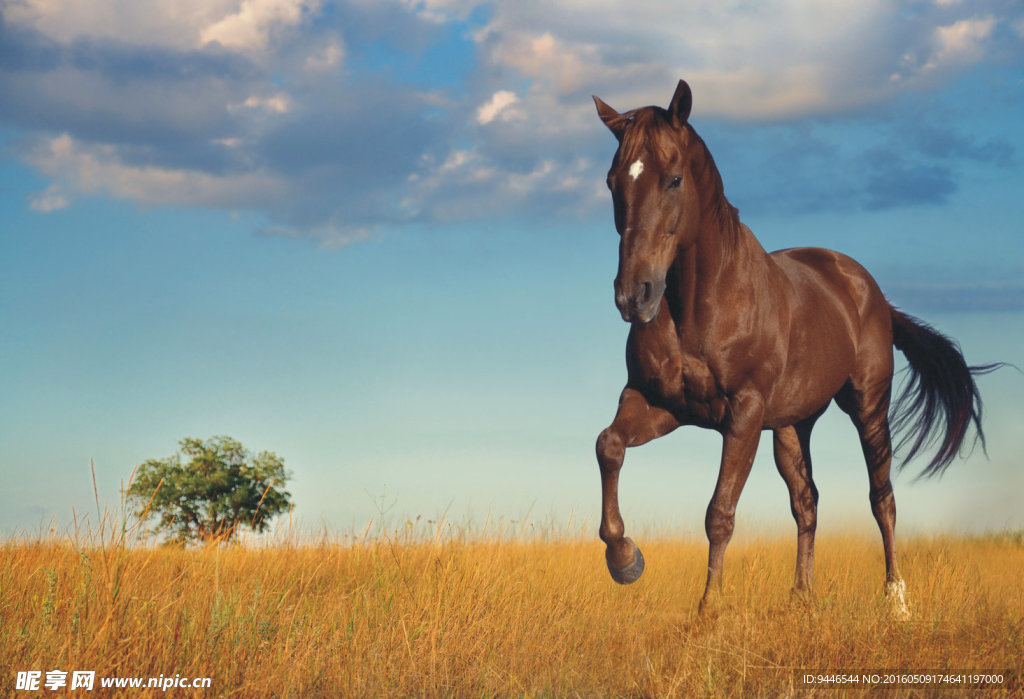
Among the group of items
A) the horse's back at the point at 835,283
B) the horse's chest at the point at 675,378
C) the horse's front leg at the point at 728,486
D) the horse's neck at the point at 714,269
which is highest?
the horse's back at the point at 835,283

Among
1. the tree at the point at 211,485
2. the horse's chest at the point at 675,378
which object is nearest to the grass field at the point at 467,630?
the horse's chest at the point at 675,378

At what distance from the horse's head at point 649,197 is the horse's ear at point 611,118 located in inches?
0.7

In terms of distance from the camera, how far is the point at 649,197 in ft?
18.2

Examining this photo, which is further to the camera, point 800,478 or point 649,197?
point 800,478

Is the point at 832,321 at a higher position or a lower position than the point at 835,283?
lower

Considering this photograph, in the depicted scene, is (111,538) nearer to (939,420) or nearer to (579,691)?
(579,691)

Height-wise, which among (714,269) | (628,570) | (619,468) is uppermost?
(714,269)

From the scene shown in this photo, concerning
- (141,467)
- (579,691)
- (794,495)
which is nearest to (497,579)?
(579,691)

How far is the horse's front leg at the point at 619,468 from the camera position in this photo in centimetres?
598

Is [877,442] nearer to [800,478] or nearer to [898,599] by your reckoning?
[800,478]

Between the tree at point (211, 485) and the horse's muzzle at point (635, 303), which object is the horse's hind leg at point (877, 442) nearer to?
the horse's muzzle at point (635, 303)

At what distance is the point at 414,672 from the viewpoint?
16.4 ft

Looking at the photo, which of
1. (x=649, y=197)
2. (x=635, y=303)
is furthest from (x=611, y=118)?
(x=635, y=303)

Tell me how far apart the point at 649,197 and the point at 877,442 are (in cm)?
451
